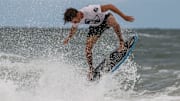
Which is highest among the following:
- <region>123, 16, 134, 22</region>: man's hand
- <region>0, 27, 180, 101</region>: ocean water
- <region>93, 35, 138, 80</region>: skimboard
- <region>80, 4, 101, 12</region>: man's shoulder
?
<region>80, 4, 101, 12</region>: man's shoulder

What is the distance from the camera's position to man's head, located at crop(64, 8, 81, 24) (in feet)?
28.0

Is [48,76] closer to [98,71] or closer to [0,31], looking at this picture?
[98,71]

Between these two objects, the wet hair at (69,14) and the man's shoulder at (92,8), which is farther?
the man's shoulder at (92,8)

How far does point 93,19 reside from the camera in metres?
8.92

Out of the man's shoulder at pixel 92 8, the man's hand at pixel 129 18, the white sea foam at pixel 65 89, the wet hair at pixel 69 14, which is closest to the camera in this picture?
the wet hair at pixel 69 14

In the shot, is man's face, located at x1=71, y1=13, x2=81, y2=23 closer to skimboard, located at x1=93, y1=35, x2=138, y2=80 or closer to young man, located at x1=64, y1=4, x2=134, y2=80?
young man, located at x1=64, y1=4, x2=134, y2=80

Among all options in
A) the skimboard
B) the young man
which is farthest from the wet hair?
the skimboard

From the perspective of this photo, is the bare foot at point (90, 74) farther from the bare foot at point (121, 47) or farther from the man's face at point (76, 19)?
the man's face at point (76, 19)

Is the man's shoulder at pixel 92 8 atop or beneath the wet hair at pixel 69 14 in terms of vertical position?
atop

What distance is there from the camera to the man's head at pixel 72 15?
854 cm

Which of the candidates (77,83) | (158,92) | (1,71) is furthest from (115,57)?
(1,71)

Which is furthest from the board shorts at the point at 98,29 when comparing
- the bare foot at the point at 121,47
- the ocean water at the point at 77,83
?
the ocean water at the point at 77,83

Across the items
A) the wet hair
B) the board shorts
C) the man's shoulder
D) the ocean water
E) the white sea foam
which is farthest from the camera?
the ocean water

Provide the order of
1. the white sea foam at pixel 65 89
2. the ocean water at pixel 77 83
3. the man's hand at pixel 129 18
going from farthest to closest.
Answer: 1. the ocean water at pixel 77 83
2. the white sea foam at pixel 65 89
3. the man's hand at pixel 129 18
